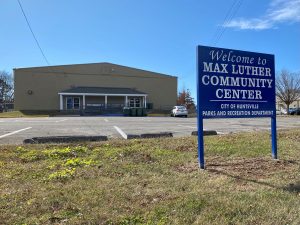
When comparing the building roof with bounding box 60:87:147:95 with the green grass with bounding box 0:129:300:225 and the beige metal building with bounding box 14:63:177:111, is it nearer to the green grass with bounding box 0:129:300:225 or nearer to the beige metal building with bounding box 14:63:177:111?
the beige metal building with bounding box 14:63:177:111

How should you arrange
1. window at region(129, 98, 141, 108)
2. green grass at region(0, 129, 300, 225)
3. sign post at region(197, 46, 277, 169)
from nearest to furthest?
green grass at region(0, 129, 300, 225)
sign post at region(197, 46, 277, 169)
window at region(129, 98, 141, 108)

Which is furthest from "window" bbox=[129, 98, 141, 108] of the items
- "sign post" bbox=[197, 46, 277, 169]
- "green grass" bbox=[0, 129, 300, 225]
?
"sign post" bbox=[197, 46, 277, 169]

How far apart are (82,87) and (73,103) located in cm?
313

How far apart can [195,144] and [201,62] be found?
327 centimetres

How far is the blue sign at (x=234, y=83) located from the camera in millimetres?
6957

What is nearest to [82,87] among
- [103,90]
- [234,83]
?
[103,90]

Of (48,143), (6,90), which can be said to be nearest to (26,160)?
(48,143)

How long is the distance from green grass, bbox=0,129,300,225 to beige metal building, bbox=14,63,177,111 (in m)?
41.3

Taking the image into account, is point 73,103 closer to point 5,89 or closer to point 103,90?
point 103,90

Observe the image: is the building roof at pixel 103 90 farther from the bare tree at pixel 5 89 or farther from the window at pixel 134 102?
the bare tree at pixel 5 89

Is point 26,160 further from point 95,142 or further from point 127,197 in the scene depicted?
point 127,197

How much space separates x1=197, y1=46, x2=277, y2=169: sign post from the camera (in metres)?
6.92

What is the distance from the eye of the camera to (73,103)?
52.4 m

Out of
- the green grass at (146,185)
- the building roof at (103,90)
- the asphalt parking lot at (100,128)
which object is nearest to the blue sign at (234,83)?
the green grass at (146,185)
